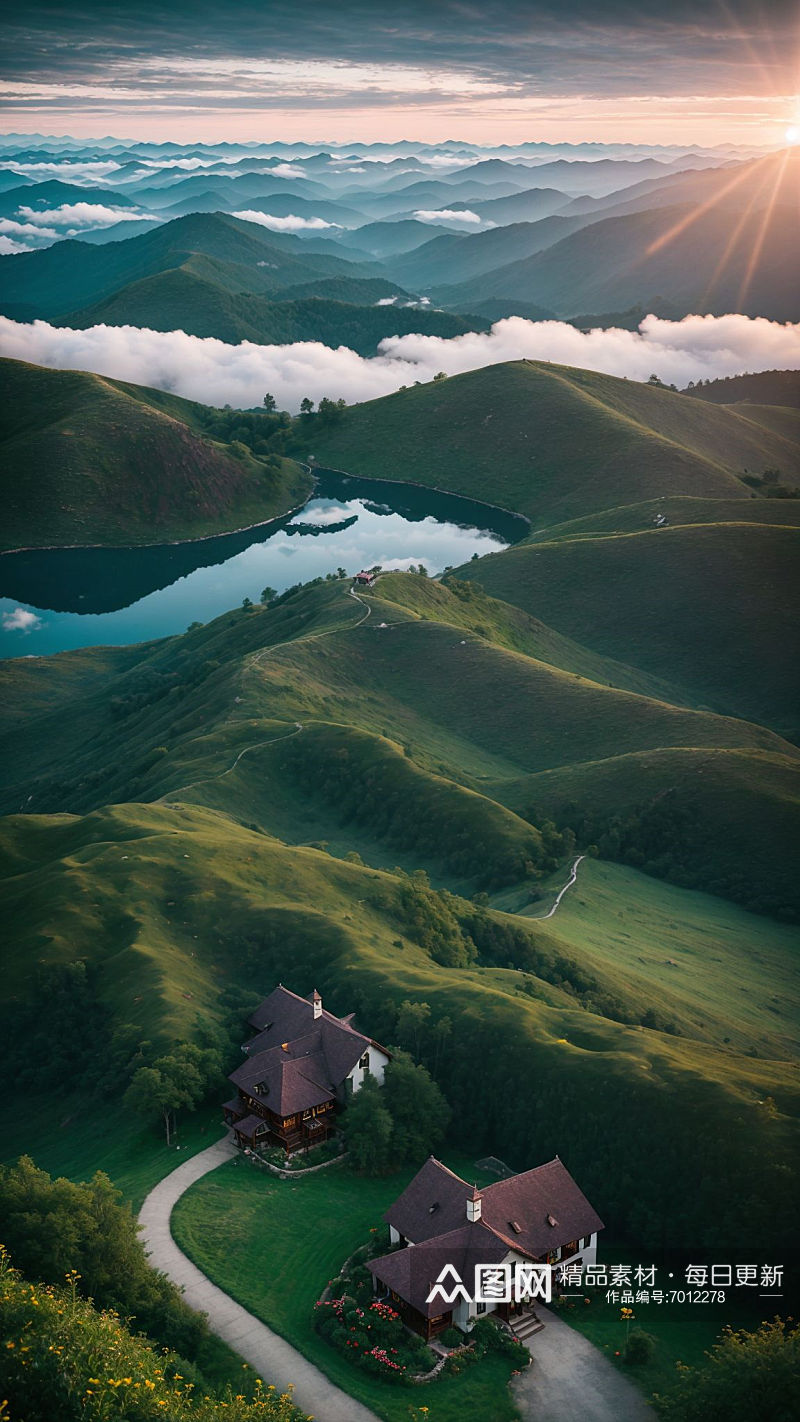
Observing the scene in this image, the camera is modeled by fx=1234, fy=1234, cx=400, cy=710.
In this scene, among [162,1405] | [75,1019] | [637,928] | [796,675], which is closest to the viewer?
[162,1405]

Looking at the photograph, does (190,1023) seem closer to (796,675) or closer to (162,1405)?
(162,1405)

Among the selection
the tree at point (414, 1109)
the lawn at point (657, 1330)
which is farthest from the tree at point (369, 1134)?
the lawn at point (657, 1330)

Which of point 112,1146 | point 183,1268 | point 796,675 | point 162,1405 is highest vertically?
point 162,1405

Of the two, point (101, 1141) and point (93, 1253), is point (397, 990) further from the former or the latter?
point (93, 1253)

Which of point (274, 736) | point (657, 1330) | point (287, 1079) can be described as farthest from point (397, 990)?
point (274, 736)

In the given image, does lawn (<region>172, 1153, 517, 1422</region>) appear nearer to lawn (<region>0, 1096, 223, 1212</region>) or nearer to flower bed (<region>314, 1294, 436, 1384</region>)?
flower bed (<region>314, 1294, 436, 1384</region>)

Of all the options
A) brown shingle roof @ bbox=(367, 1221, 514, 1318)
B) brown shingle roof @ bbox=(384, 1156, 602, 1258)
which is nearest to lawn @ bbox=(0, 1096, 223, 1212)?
brown shingle roof @ bbox=(384, 1156, 602, 1258)

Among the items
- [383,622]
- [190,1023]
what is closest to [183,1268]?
[190,1023]
